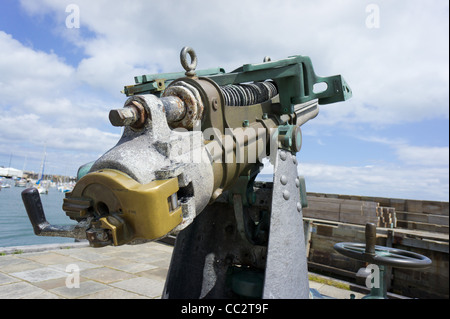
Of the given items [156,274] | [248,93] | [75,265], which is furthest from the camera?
[75,265]

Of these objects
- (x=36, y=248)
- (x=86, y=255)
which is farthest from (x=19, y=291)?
(x=36, y=248)

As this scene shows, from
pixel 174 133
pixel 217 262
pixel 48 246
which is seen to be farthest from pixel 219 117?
pixel 48 246

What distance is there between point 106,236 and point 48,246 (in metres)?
5.86

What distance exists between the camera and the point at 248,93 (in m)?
2.36

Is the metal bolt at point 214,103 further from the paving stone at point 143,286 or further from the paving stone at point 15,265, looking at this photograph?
the paving stone at point 15,265

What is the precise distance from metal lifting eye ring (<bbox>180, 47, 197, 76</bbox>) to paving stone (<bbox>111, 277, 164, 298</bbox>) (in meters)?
3.24

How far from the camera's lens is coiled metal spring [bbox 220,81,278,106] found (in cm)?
218

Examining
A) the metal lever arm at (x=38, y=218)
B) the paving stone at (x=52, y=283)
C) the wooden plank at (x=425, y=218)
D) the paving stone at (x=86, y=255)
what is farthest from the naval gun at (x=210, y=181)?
the wooden plank at (x=425, y=218)

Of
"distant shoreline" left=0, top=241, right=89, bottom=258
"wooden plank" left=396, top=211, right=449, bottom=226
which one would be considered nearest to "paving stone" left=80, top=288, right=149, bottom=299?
"distant shoreline" left=0, top=241, right=89, bottom=258

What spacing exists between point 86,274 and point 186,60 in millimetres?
4180

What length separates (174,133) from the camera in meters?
1.60

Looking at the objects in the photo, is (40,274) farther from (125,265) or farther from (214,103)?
(214,103)

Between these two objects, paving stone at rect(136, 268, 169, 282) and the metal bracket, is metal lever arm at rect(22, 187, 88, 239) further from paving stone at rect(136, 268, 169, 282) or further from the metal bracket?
paving stone at rect(136, 268, 169, 282)

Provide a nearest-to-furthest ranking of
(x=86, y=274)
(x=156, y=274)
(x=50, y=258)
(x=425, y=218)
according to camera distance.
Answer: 1. (x=86, y=274)
2. (x=156, y=274)
3. (x=50, y=258)
4. (x=425, y=218)
